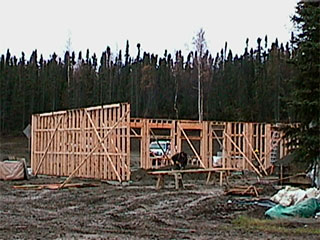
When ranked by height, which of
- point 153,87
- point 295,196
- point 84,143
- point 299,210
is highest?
point 153,87

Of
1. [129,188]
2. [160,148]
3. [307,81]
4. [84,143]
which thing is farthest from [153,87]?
[307,81]

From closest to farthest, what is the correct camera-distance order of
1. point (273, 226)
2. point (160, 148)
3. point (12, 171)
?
point (273, 226) → point (12, 171) → point (160, 148)

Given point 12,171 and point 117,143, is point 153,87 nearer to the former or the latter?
point 12,171

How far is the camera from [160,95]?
59.2m

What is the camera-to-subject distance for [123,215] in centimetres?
1286

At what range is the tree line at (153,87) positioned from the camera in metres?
52.6

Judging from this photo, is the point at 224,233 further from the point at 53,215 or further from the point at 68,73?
the point at 68,73

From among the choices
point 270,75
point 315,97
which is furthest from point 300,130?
point 270,75

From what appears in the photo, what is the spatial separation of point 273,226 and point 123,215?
3493 millimetres

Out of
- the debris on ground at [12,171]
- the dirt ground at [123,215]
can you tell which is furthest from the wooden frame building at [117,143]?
the dirt ground at [123,215]

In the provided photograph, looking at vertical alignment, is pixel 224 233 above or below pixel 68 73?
below

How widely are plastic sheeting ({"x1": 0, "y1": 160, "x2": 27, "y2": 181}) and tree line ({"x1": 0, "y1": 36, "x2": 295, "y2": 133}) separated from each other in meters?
27.4

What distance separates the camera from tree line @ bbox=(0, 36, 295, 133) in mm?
52594

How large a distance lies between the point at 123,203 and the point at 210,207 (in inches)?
97.8
